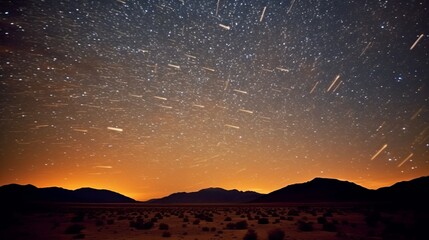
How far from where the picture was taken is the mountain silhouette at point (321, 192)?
128 m

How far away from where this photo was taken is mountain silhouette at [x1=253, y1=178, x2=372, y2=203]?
128m

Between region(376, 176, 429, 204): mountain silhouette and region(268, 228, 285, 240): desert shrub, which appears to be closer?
region(268, 228, 285, 240): desert shrub

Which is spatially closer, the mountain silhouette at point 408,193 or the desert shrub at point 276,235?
the desert shrub at point 276,235

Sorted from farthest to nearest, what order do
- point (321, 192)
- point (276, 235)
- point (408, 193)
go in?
point (321, 192) → point (408, 193) → point (276, 235)

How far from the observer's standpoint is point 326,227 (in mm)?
19875

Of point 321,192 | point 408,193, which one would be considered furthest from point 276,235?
point 321,192

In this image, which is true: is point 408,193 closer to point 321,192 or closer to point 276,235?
point 321,192

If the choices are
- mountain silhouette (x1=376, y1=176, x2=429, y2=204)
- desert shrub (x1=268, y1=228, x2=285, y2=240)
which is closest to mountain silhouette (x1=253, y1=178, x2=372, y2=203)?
mountain silhouette (x1=376, y1=176, x2=429, y2=204)

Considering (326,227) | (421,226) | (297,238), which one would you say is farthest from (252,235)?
(421,226)

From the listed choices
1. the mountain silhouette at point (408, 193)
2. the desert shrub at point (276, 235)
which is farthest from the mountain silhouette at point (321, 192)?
the desert shrub at point (276, 235)

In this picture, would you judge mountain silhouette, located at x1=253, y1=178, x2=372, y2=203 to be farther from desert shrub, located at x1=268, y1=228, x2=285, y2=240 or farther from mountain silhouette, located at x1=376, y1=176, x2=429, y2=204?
desert shrub, located at x1=268, y1=228, x2=285, y2=240

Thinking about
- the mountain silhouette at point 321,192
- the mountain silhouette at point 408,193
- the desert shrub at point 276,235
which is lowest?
the desert shrub at point 276,235

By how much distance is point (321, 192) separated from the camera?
142875mm

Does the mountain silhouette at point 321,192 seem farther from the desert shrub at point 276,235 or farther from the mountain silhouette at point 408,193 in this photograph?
the desert shrub at point 276,235
